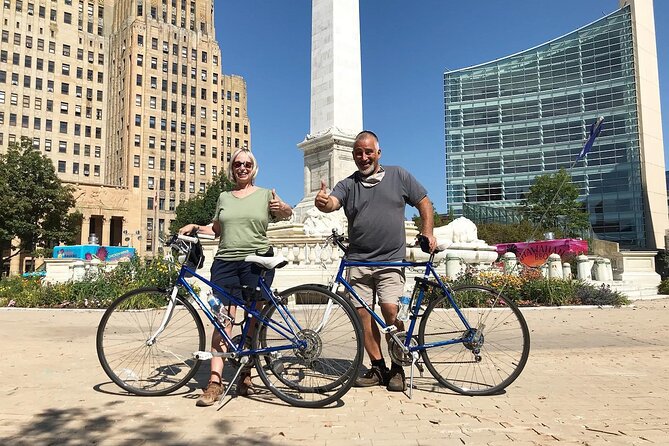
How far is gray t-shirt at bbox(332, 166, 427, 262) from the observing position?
4.66 meters

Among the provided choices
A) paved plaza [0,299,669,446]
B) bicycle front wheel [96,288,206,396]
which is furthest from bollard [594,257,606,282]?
bicycle front wheel [96,288,206,396]

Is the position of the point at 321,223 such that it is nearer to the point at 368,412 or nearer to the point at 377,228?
the point at 377,228

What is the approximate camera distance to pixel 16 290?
16.2 metres

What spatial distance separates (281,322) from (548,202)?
58.2 meters

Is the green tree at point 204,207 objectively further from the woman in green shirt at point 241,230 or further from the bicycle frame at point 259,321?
the bicycle frame at point 259,321

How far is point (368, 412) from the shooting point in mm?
3838

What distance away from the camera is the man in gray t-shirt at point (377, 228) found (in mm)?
4602

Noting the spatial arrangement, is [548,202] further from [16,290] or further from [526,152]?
[16,290]

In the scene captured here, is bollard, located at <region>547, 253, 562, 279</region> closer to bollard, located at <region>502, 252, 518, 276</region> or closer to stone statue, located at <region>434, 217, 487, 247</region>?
bollard, located at <region>502, 252, 518, 276</region>

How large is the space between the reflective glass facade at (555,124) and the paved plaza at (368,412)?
66266 millimetres

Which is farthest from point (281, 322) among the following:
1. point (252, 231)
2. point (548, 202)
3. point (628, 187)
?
point (628, 187)

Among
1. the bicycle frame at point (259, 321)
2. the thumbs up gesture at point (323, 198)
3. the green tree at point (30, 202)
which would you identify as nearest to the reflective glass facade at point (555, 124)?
the green tree at point (30, 202)

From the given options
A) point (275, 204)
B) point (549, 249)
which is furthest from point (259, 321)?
point (549, 249)

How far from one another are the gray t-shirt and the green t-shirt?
73cm
